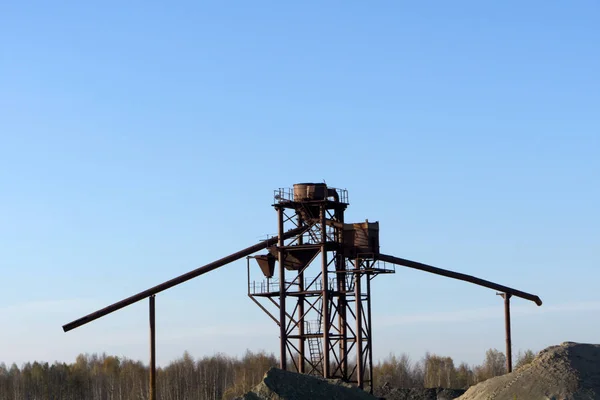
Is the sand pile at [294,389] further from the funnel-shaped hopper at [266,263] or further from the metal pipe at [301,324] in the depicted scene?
the funnel-shaped hopper at [266,263]

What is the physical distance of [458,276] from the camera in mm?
49781

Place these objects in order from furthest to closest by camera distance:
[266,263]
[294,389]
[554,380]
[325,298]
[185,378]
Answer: [185,378]
[266,263]
[325,298]
[294,389]
[554,380]

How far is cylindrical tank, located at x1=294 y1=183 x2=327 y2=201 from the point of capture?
151 ft

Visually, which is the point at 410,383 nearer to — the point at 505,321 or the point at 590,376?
the point at 505,321

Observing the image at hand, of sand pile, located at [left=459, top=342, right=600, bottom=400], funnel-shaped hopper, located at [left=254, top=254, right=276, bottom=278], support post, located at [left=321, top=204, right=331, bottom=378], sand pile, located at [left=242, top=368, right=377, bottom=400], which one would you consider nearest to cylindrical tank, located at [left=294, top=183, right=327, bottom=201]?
support post, located at [left=321, top=204, right=331, bottom=378]

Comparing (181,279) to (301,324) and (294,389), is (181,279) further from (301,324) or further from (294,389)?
(294,389)

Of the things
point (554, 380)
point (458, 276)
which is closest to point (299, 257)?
point (458, 276)

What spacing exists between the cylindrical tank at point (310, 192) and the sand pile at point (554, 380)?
48.5ft

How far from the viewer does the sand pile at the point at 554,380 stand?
1215 inches

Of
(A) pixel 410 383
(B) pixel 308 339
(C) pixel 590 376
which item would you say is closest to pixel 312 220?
(B) pixel 308 339

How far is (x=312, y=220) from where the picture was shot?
151 feet

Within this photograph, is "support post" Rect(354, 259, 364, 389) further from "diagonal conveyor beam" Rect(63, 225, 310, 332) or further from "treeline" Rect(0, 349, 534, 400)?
"treeline" Rect(0, 349, 534, 400)

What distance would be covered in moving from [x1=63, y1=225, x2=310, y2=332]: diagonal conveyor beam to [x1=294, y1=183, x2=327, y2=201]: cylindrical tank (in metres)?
1.44

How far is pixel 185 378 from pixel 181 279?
119 ft
